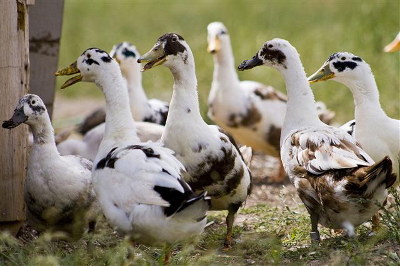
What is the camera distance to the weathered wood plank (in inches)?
196

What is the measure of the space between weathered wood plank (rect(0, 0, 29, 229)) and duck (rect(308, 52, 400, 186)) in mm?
2012

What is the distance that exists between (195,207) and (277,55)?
65.1 inches

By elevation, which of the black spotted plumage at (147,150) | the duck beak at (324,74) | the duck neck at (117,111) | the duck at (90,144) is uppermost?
the duck beak at (324,74)

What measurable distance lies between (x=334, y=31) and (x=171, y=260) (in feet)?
25.6

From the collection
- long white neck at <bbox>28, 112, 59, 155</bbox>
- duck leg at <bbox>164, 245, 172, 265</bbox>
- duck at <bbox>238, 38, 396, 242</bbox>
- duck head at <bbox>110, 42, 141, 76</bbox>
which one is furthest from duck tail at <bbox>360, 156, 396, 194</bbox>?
duck head at <bbox>110, 42, 141, 76</bbox>

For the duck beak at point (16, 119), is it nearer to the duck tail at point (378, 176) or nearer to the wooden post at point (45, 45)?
the wooden post at point (45, 45)

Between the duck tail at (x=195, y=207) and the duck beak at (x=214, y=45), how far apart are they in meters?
3.54

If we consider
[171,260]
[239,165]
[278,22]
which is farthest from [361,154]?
[278,22]

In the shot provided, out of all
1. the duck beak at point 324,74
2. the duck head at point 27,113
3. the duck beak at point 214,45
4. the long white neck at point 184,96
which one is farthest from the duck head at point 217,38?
the duck head at point 27,113

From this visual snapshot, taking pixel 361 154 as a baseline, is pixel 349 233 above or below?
below

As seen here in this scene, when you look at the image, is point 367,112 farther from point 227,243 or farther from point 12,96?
point 12,96

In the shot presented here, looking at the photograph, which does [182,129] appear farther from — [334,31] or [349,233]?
[334,31]

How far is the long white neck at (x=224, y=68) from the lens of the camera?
7523 millimetres

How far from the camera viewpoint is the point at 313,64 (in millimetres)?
10125
